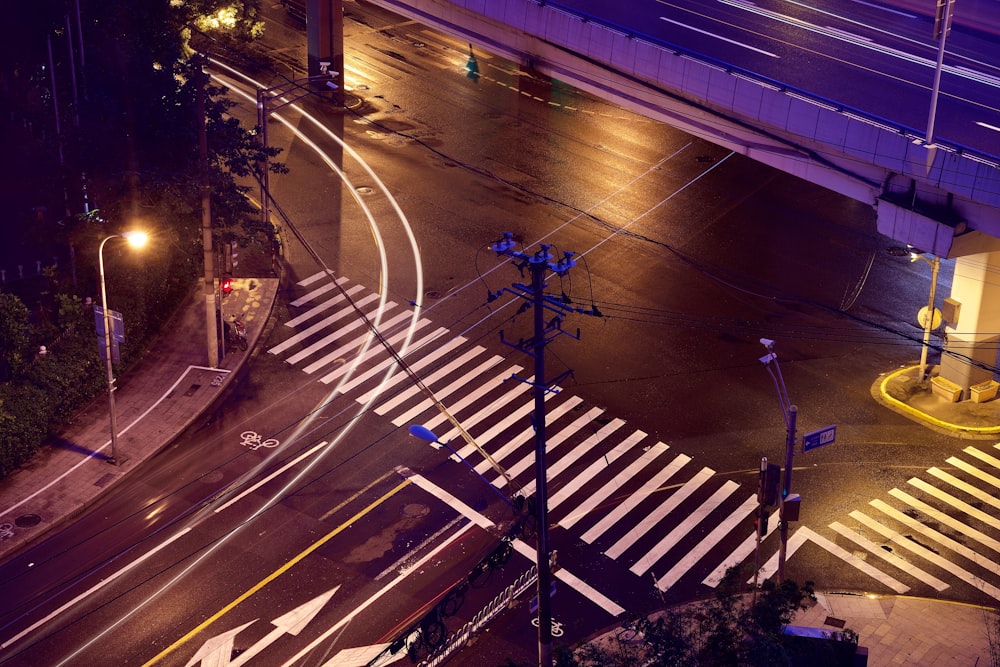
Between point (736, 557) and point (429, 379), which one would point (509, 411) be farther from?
point (736, 557)

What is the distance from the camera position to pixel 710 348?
1566 inches

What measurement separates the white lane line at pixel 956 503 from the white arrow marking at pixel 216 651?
1960cm

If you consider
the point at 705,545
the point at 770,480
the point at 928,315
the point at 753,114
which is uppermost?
the point at 753,114

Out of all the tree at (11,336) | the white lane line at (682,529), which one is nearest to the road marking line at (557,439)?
the white lane line at (682,529)

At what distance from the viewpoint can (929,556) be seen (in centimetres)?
3089

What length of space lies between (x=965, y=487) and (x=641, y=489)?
374 inches

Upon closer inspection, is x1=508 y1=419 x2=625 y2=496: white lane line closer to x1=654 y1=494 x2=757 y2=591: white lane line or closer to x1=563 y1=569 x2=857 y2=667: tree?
x1=654 y1=494 x2=757 y2=591: white lane line

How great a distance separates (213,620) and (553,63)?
80.5 feet

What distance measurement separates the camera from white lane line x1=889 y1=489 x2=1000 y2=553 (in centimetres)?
3145

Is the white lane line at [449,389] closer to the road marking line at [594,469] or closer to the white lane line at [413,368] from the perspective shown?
the white lane line at [413,368]

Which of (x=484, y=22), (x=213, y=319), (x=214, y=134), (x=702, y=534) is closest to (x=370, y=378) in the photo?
(x=213, y=319)

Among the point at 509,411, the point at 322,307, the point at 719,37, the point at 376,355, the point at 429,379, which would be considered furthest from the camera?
the point at 322,307

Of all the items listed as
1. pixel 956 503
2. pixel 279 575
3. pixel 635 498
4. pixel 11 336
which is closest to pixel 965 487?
pixel 956 503

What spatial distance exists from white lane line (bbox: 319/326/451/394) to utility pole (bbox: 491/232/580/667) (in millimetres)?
15237
